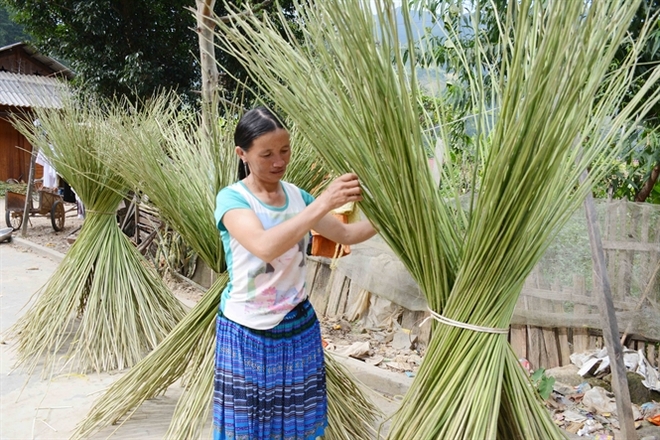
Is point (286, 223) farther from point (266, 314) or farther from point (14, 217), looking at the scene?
point (14, 217)

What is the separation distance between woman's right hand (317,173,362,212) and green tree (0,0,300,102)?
6.10 meters

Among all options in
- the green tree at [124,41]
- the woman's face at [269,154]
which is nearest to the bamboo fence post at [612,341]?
the woman's face at [269,154]

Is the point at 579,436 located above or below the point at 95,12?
below

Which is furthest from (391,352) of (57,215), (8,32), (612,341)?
(8,32)

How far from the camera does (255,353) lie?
60.4 inches

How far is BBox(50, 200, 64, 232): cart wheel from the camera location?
7.62 m

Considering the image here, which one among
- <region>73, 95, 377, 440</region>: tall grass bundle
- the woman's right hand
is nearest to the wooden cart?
<region>73, 95, 377, 440</region>: tall grass bundle

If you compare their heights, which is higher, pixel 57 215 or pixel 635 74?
pixel 635 74

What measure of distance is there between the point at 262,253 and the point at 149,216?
453cm

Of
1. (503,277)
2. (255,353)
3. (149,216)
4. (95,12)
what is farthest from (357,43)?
(95,12)

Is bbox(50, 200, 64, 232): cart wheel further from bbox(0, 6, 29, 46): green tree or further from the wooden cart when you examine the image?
bbox(0, 6, 29, 46): green tree

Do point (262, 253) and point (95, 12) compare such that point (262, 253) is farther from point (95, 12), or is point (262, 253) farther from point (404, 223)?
point (95, 12)

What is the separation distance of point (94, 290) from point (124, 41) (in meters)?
5.31

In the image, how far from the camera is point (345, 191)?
3.64ft
